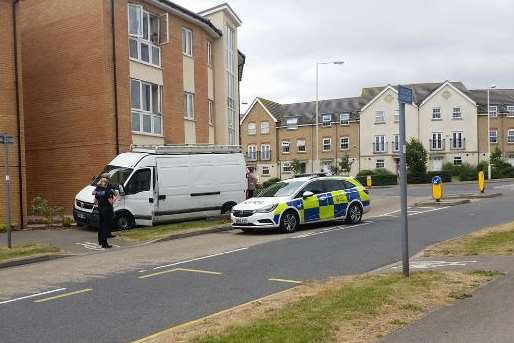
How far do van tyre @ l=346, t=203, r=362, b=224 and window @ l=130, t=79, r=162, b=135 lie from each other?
8971mm

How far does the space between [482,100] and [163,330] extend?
66.6 metres

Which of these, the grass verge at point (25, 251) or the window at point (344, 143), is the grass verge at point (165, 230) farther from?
the window at point (344, 143)

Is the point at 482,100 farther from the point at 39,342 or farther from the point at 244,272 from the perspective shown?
the point at 39,342

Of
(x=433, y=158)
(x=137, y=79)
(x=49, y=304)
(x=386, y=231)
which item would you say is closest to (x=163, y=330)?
(x=49, y=304)

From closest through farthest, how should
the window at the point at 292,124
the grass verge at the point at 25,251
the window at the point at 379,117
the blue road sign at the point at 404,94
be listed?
the blue road sign at the point at 404,94
the grass verge at the point at 25,251
the window at the point at 379,117
the window at the point at 292,124

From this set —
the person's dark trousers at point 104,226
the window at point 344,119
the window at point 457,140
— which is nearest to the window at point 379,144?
the window at point 344,119

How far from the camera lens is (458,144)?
214 feet

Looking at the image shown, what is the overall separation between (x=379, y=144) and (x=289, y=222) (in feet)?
176

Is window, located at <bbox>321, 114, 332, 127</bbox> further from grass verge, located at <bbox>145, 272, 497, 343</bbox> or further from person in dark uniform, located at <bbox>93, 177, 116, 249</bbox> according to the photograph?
grass verge, located at <bbox>145, 272, 497, 343</bbox>

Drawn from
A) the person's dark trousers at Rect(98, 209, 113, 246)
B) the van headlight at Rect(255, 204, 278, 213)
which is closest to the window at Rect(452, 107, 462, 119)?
the van headlight at Rect(255, 204, 278, 213)

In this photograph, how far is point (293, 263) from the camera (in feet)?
35.0

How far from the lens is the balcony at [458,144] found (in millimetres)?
64994

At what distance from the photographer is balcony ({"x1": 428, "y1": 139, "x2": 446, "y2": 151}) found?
2584 inches

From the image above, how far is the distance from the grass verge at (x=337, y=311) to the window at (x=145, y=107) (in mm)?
15566
